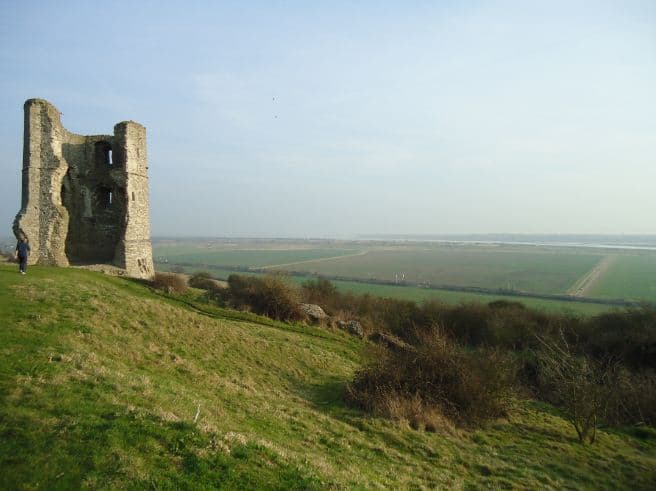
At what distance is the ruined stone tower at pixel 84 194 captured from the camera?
21.5 m

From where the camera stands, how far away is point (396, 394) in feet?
42.4

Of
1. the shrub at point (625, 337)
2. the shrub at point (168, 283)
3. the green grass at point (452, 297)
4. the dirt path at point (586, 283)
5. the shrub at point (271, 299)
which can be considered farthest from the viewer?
the dirt path at point (586, 283)

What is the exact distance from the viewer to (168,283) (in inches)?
926

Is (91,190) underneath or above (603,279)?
above

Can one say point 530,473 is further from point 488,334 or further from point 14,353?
point 488,334

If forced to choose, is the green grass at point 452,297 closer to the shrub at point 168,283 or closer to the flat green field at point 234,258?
the shrub at point 168,283

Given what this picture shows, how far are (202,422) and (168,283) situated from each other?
58.3 ft

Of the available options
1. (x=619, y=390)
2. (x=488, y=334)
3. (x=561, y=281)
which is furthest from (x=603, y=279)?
(x=619, y=390)

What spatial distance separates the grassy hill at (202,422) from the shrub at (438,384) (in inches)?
29.0

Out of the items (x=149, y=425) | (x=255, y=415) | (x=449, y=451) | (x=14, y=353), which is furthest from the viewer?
(x=449, y=451)

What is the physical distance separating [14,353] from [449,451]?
34.1 feet

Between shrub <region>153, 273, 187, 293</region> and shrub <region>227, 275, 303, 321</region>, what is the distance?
127 inches

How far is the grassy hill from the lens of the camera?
549 cm

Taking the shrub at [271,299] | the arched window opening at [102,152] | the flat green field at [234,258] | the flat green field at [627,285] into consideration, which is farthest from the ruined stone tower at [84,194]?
the flat green field at [234,258]
